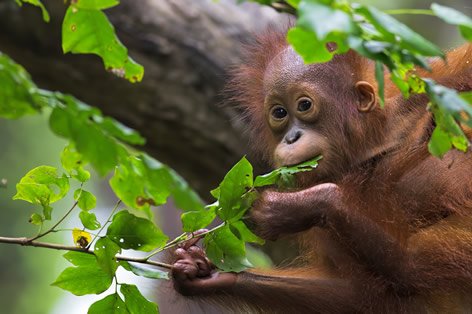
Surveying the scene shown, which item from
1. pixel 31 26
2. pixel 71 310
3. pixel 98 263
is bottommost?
pixel 71 310

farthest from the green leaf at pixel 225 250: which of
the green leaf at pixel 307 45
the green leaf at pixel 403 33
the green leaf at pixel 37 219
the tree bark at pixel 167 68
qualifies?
the tree bark at pixel 167 68

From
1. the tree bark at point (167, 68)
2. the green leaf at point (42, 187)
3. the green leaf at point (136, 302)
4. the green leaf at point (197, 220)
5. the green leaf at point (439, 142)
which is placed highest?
the green leaf at point (439, 142)

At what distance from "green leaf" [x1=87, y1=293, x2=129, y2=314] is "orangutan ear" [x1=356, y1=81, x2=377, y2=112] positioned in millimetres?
1232

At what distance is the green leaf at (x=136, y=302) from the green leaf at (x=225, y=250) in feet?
0.70

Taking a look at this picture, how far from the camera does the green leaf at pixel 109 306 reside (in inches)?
78.3

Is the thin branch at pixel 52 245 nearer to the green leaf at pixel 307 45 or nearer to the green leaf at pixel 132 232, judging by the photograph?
the green leaf at pixel 132 232

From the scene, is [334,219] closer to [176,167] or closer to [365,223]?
[365,223]

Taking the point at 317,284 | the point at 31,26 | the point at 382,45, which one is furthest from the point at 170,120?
the point at 382,45

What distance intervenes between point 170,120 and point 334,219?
2190 mm

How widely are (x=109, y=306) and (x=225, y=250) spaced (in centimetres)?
31

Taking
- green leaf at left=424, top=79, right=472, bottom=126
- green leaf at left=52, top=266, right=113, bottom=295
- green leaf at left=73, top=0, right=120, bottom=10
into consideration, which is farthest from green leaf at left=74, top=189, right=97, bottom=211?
green leaf at left=424, top=79, right=472, bottom=126

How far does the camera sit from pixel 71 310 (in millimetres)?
10250

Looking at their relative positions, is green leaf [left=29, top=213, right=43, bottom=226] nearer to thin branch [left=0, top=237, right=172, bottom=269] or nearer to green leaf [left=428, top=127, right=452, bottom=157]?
thin branch [left=0, top=237, right=172, bottom=269]

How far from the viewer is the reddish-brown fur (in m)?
2.53
